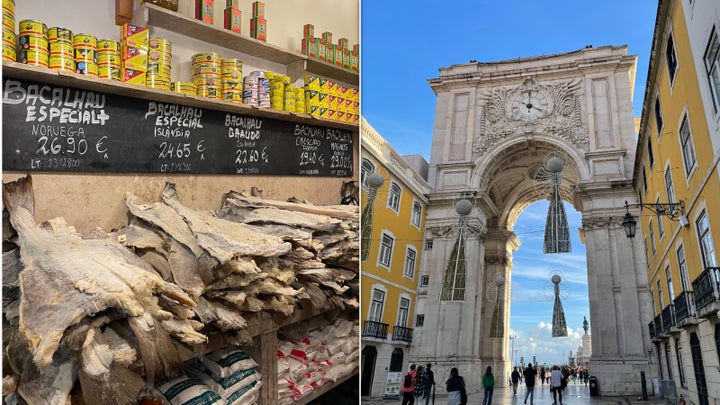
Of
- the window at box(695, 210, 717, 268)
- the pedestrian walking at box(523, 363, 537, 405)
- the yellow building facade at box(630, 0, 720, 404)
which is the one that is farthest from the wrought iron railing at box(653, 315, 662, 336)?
the pedestrian walking at box(523, 363, 537, 405)

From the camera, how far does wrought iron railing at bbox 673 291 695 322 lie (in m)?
1.40

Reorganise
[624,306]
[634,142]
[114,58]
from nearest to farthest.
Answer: [114,58]
[624,306]
[634,142]

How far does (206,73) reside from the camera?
1.76 m

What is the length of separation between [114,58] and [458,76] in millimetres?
1010

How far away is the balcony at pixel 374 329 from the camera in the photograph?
5.49ft

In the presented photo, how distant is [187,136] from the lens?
5.67 ft

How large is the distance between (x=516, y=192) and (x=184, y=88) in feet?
3.63

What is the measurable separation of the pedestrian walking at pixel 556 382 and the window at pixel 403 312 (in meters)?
0.45

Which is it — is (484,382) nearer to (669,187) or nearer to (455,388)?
(455,388)

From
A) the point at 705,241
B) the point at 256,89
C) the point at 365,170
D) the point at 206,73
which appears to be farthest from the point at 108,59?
the point at 705,241

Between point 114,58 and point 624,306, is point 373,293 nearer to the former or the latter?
point 624,306

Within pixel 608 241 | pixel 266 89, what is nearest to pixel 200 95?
pixel 266 89

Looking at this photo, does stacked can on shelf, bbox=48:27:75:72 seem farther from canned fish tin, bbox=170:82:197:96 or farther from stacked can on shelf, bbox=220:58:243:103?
stacked can on shelf, bbox=220:58:243:103

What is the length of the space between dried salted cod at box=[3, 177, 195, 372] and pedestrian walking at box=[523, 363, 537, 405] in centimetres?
107
